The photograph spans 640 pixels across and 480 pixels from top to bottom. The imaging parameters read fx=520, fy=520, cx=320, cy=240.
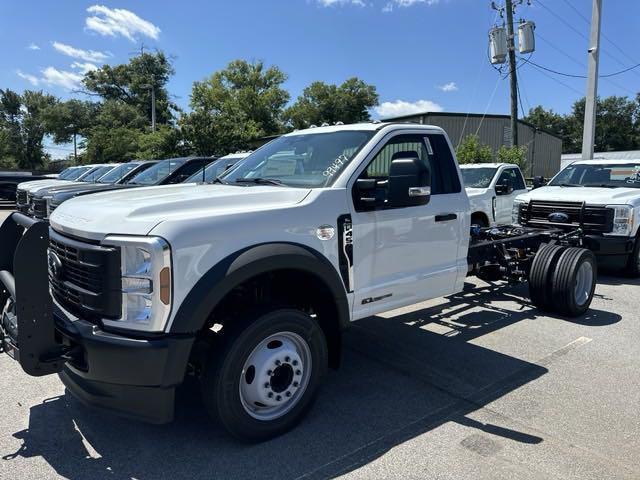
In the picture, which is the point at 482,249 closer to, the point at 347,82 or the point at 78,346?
the point at 78,346

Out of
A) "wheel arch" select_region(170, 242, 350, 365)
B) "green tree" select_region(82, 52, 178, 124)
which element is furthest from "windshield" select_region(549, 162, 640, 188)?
"green tree" select_region(82, 52, 178, 124)

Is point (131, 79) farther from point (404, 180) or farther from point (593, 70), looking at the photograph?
point (404, 180)

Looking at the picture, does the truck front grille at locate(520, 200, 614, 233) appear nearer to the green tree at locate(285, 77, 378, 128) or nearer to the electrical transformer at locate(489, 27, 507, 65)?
the electrical transformer at locate(489, 27, 507, 65)

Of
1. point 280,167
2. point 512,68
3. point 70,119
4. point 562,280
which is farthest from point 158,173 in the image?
point 70,119

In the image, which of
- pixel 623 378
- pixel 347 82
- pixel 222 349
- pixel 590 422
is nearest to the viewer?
pixel 222 349

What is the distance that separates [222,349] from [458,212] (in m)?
2.60

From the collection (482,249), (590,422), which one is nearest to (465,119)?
(482,249)

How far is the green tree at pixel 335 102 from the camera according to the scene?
173 feet

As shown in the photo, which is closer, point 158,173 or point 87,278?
point 87,278

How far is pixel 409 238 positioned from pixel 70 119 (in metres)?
58.6

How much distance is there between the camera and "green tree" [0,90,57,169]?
5719 centimetres

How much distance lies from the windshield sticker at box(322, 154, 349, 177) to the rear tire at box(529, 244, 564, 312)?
3.45m

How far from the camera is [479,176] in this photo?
11469 mm

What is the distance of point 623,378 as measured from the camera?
454cm
